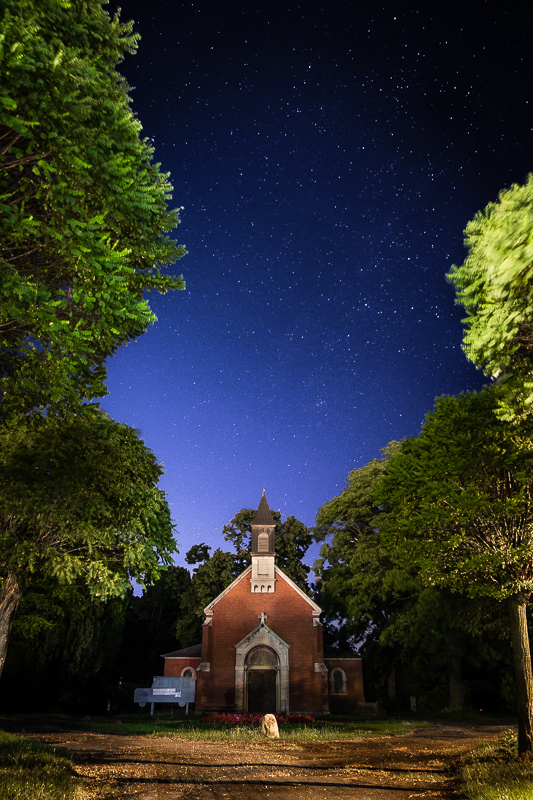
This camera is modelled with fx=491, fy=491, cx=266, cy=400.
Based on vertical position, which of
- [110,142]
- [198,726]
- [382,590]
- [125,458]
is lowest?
[198,726]

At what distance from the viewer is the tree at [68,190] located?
19.8ft

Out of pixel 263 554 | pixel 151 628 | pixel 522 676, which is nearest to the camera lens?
pixel 522 676

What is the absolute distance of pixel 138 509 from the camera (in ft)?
45.9

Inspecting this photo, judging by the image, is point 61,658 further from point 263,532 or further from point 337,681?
point 337,681

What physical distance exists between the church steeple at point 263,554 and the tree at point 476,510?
2299 centimetres

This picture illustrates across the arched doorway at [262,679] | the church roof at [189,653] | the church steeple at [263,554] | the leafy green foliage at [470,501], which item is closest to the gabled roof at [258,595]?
the church steeple at [263,554]

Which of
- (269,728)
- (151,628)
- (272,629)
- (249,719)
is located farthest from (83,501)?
(151,628)

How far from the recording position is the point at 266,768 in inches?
488

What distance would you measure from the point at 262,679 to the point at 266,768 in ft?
77.5

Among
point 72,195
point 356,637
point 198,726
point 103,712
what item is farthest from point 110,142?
point 103,712

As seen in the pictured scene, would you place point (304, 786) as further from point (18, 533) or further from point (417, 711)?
point (417, 711)

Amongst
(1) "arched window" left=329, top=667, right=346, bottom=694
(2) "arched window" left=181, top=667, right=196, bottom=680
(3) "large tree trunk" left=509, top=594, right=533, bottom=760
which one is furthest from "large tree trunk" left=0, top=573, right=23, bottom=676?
(1) "arched window" left=329, top=667, right=346, bottom=694

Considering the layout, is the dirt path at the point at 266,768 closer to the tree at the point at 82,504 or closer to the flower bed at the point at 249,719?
the tree at the point at 82,504

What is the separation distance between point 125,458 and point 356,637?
3446cm
